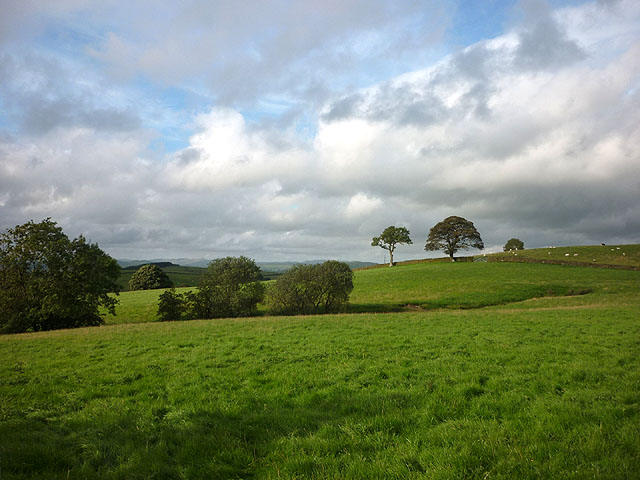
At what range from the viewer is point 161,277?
93.8 m

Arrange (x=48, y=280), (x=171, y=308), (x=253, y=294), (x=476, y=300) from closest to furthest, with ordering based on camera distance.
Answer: (x=48, y=280) → (x=171, y=308) → (x=253, y=294) → (x=476, y=300)

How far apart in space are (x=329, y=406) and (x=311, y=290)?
30.2 m

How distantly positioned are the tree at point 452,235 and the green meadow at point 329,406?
249 ft

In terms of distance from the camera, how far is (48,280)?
30.3 m

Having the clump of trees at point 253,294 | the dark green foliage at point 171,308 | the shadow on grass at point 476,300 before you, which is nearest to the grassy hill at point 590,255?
the shadow on grass at point 476,300

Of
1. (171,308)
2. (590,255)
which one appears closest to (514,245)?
(590,255)

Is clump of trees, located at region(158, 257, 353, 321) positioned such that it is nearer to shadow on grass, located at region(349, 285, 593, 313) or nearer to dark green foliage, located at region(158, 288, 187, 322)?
dark green foliage, located at region(158, 288, 187, 322)

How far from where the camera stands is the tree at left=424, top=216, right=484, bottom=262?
9062 centimetres

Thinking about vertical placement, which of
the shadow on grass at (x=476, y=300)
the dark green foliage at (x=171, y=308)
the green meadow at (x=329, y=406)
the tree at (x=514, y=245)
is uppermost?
the tree at (x=514, y=245)

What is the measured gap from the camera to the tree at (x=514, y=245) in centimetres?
14450

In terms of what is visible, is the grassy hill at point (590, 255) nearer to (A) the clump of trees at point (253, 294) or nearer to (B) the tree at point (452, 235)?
(B) the tree at point (452, 235)

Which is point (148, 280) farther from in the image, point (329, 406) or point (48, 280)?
point (329, 406)

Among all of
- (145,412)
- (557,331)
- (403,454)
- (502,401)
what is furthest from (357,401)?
(557,331)

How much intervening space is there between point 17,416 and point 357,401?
28.3 feet
